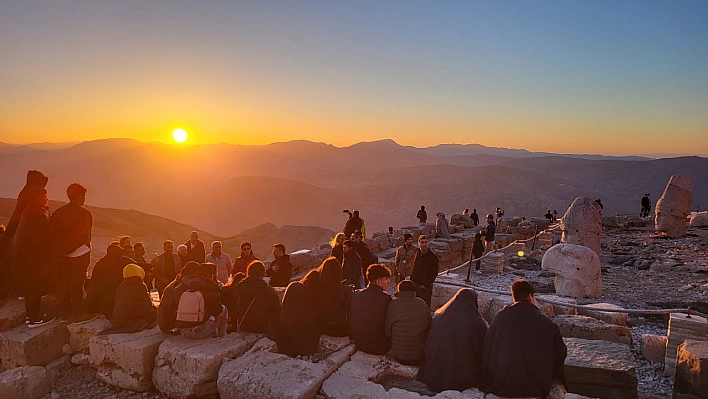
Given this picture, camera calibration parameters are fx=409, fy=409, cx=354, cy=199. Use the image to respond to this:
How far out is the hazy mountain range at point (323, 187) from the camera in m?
75.4

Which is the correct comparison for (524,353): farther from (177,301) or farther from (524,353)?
(177,301)

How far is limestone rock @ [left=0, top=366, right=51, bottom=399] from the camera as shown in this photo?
15.3ft

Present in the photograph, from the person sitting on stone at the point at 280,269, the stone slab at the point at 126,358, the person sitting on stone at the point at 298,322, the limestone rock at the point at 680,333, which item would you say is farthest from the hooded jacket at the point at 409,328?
the limestone rock at the point at 680,333

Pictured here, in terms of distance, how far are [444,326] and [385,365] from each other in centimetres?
97

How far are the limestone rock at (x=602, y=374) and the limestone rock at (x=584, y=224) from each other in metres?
8.28

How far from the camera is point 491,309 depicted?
23.3 ft

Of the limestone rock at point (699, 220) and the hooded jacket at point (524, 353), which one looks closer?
the hooded jacket at point (524, 353)

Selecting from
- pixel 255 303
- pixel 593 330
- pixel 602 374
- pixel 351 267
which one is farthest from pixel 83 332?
pixel 593 330

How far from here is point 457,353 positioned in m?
4.08

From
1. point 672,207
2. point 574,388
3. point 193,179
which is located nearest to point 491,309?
point 574,388

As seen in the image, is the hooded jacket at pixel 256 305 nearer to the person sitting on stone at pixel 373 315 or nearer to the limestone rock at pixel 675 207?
the person sitting on stone at pixel 373 315

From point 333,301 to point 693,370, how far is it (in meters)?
4.09

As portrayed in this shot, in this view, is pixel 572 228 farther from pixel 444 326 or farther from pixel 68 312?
pixel 68 312

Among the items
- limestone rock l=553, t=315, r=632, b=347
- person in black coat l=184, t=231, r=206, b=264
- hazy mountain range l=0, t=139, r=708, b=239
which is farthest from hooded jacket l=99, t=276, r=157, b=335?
hazy mountain range l=0, t=139, r=708, b=239
